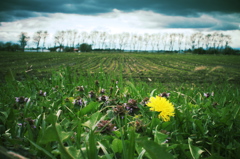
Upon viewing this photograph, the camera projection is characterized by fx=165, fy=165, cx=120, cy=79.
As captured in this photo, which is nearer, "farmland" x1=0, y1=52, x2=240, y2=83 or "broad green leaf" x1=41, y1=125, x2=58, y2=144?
"broad green leaf" x1=41, y1=125, x2=58, y2=144

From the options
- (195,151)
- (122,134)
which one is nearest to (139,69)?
(195,151)

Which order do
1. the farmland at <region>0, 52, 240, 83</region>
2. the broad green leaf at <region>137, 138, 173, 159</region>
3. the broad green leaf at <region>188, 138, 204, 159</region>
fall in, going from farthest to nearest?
the farmland at <region>0, 52, 240, 83</region> < the broad green leaf at <region>188, 138, 204, 159</region> < the broad green leaf at <region>137, 138, 173, 159</region>

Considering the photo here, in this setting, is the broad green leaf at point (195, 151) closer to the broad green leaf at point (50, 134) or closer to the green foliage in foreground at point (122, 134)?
the green foliage in foreground at point (122, 134)

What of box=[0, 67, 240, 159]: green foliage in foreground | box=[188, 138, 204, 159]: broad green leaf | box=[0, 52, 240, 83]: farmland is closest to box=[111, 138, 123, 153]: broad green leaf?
box=[0, 67, 240, 159]: green foliage in foreground

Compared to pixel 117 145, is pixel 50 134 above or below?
above

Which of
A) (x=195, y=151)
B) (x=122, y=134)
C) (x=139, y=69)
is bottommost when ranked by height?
(x=139, y=69)

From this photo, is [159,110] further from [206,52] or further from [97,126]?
[206,52]

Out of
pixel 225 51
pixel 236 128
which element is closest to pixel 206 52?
pixel 225 51

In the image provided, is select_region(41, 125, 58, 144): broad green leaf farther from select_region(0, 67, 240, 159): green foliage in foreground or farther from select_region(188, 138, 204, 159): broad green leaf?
select_region(188, 138, 204, 159): broad green leaf

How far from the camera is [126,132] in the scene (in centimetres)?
75

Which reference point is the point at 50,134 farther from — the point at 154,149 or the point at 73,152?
the point at 154,149

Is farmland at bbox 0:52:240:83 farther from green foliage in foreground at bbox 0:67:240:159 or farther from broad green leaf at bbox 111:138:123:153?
broad green leaf at bbox 111:138:123:153

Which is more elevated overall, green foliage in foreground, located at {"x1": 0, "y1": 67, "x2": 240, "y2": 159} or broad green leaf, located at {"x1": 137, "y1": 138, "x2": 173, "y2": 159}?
broad green leaf, located at {"x1": 137, "y1": 138, "x2": 173, "y2": 159}

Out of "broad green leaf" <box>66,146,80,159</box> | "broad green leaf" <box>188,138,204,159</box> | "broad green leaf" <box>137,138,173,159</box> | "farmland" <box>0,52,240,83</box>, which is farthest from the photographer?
"farmland" <box>0,52,240,83</box>
